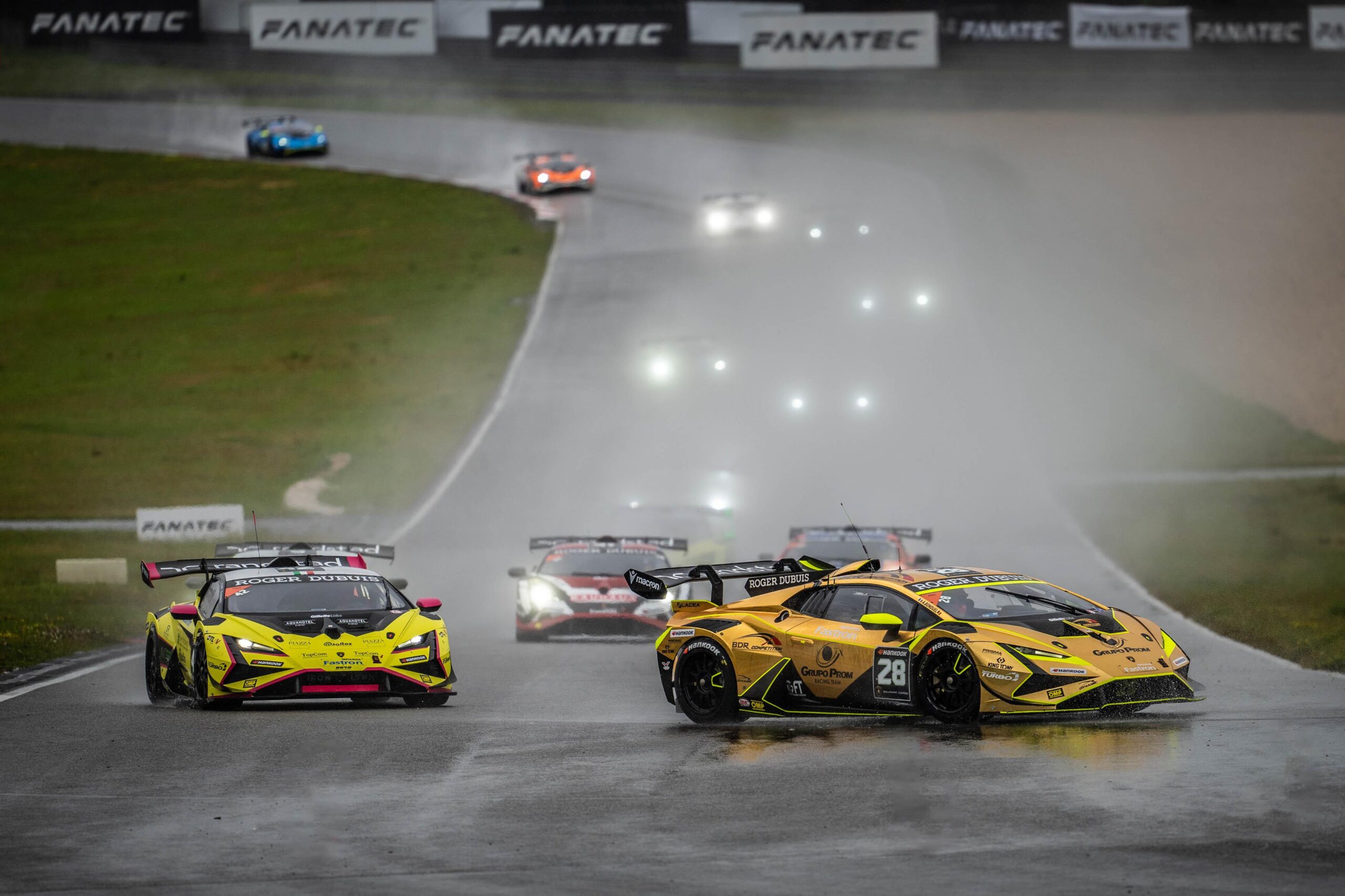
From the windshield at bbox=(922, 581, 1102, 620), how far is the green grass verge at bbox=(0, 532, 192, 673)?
10.2m

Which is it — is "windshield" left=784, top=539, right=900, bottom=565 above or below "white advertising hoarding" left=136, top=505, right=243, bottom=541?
below

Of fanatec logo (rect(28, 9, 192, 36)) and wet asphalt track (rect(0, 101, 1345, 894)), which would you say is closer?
wet asphalt track (rect(0, 101, 1345, 894))

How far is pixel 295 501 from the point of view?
3959 cm

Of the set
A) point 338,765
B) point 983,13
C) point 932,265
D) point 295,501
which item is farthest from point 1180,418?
point 338,765

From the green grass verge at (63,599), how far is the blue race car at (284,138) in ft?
132

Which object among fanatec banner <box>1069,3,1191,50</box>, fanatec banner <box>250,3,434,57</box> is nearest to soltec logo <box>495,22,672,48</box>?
fanatec banner <box>250,3,434,57</box>

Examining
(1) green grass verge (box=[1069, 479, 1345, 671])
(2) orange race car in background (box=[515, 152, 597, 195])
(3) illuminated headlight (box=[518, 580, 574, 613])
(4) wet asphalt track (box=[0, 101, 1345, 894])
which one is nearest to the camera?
(4) wet asphalt track (box=[0, 101, 1345, 894])

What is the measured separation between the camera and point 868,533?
25.8 m

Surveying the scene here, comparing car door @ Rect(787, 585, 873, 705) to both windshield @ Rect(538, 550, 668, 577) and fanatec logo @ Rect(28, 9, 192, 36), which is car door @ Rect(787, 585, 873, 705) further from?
fanatec logo @ Rect(28, 9, 192, 36)

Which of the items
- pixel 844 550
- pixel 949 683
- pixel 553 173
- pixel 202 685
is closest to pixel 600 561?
pixel 844 550

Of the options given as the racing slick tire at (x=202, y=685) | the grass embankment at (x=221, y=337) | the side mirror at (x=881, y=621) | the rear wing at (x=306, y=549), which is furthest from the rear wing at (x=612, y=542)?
the side mirror at (x=881, y=621)

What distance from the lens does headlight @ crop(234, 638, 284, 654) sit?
15203mm

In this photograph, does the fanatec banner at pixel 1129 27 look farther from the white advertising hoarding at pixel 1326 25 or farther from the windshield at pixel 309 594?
the windshield at pixel 309 594

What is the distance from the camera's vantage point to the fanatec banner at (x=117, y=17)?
7581 centimetres
